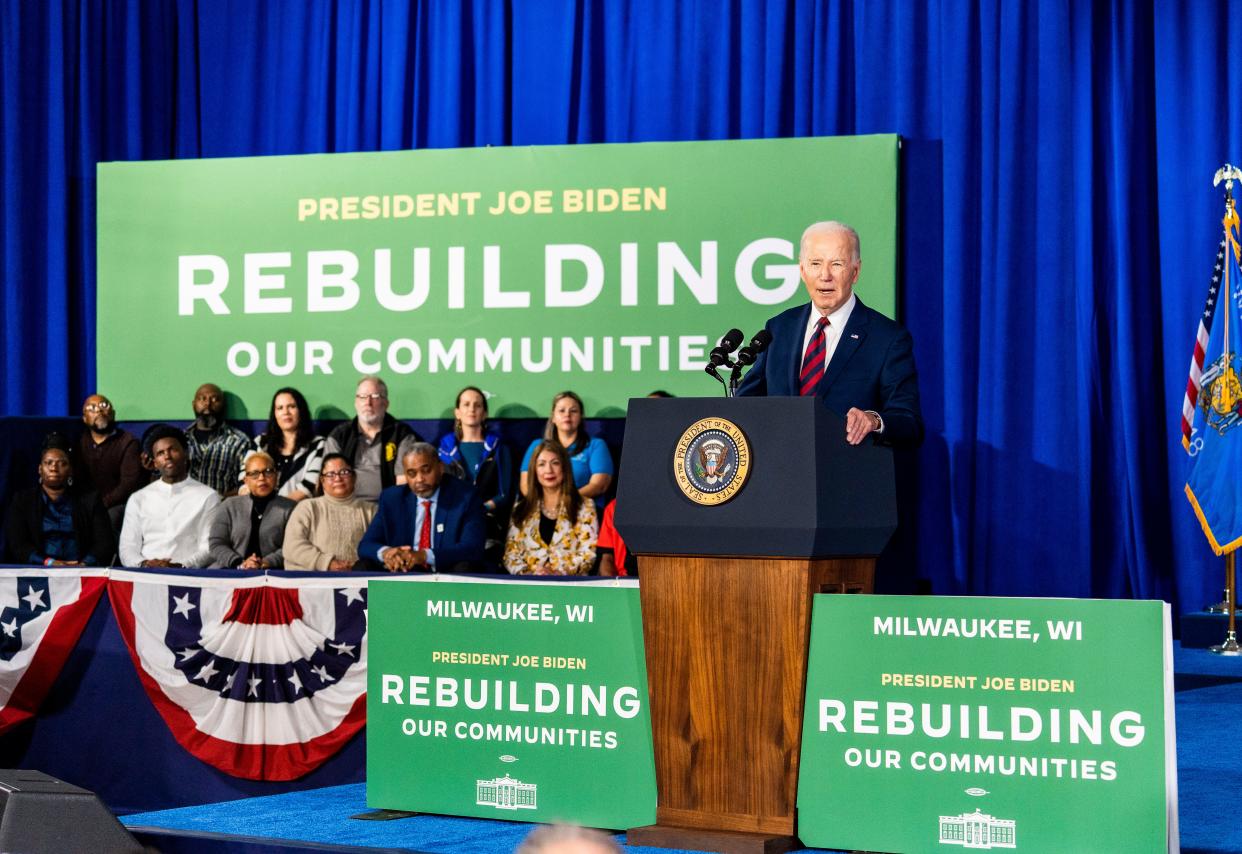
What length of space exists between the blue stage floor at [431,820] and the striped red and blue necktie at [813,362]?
2.77ft

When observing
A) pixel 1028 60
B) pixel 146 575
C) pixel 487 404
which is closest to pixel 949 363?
pixel 1028 60

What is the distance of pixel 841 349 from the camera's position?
2.68m

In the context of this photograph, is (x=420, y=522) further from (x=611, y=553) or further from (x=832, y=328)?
(x=832, y=328)

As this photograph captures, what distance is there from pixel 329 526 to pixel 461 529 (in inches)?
23.2

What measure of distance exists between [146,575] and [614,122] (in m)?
3.60

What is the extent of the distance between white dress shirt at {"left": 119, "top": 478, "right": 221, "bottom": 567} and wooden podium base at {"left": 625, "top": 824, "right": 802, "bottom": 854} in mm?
3889

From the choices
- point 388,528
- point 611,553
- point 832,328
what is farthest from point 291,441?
point 832,328

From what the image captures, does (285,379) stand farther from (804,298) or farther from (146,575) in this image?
(804,298)

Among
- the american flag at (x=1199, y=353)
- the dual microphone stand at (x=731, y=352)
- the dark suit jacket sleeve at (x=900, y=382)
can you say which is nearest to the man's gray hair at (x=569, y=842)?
the dual microphone stand at (x=731, y=352)

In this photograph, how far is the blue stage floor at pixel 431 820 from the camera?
2461 mm

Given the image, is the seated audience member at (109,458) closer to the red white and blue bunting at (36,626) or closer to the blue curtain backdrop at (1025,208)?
the blue curtain backdrop at (1025,208)

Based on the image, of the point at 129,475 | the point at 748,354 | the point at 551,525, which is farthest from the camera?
the point at 129,475

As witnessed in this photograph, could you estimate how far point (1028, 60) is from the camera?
6879 millimetres

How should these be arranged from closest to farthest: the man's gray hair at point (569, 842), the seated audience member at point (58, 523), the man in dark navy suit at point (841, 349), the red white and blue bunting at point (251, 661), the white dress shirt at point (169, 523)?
1. the man's gray hair at point (569, 842)
2. the man in dark navy suit at point (841, 349)
3. the red white and blue bunting at point (251, 661)
4. the white dress shirt at point (169, 523)
5. the seated audience member at point (58, 523)
